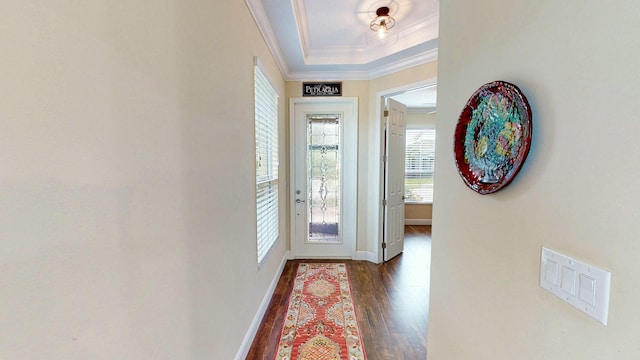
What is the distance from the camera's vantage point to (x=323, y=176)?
12.5 ft

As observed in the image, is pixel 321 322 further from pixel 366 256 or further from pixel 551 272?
pixel 551 272

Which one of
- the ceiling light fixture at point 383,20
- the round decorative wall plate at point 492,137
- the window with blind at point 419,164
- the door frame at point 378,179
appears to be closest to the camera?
the round decorative wall plate at point 492,137

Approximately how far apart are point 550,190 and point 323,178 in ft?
10.3

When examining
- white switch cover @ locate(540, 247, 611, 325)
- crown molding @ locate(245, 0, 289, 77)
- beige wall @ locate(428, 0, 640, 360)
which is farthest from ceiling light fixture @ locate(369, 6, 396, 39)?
white switch cover @ locate(540, 247, 611, 325)

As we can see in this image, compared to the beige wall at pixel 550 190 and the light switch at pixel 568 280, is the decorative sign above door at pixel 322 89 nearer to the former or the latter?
the beige wall at pixel 550 190

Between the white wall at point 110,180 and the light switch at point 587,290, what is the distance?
1.24 meters

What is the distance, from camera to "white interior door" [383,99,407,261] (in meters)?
3.62

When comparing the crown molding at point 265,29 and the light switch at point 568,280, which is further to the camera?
the crown molding at point 265,29

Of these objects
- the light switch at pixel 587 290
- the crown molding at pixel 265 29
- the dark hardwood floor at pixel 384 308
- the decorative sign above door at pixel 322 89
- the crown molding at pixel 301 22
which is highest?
the crown molding at pixel 301 22

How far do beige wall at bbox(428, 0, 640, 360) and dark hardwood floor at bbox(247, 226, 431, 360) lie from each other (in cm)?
102

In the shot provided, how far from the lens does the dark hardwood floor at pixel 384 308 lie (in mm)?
2002

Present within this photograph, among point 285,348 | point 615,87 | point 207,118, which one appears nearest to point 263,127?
point 207,118

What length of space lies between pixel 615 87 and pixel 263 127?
2.31 metres

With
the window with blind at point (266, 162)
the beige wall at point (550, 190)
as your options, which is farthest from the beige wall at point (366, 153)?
the beige wall at point (550, 190)
